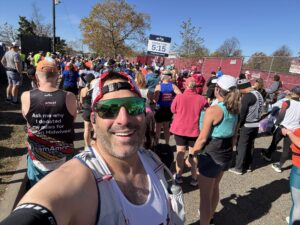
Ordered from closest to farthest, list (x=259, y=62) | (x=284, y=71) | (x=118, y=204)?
(x=118, y=204), (x=284, y=71), (x=259, y=62)

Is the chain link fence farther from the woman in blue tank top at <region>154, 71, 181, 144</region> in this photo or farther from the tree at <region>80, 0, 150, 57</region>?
the tree at <region>80, 0, 150, 57</region>

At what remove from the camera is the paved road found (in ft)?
12.1

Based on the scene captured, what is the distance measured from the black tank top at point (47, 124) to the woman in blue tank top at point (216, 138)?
1683 mm

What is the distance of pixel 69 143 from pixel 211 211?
2077 millimetres

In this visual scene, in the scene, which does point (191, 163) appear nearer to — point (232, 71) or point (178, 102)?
point (178, 102)

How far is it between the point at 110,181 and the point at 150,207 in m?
0.29

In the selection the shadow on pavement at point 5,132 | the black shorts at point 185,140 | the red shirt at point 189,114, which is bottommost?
the shadow on pavement at point 5,132

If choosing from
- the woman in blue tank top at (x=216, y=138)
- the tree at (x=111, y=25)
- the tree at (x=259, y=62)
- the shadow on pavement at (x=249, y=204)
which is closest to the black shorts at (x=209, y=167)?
the woman in blue tank top at (x=216, y=138)

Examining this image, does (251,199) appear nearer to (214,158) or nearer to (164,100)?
(214,158)

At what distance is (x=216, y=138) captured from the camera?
2965 millimetres

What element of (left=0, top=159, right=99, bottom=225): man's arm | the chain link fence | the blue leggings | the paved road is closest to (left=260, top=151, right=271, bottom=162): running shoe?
the paved road

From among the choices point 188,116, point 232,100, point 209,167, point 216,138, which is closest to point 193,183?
point 188,116

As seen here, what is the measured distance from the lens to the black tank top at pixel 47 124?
260 centimetres

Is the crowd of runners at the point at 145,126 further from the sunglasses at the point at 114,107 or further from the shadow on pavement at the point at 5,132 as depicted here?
the shadow on pavement at the point at 5,132
